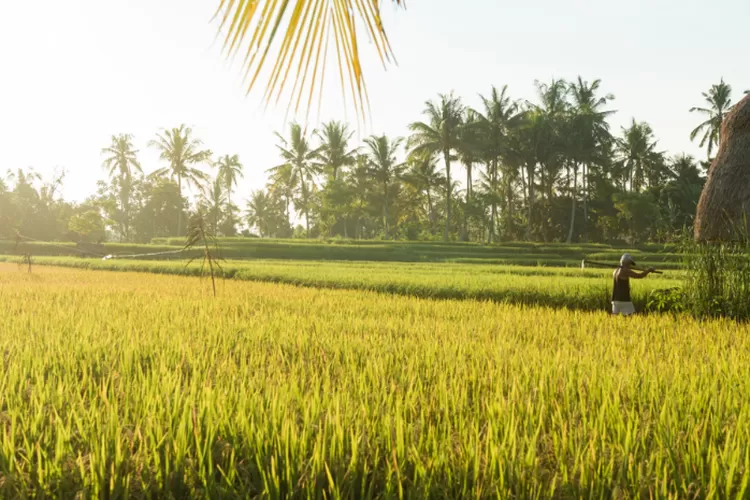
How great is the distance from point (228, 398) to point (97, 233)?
41.6 m

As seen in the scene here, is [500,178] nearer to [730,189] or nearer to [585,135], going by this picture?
[585,135]

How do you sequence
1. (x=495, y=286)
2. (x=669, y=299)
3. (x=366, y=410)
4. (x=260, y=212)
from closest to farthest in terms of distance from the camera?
(x=366, y=410) → (x=669, y=299) → (x=495, y=286) → (x=260, y=212)

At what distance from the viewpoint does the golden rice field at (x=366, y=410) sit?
1559 mm

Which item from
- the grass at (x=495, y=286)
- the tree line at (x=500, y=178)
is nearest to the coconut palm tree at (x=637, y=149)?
the tree line at (x=500, y=178)

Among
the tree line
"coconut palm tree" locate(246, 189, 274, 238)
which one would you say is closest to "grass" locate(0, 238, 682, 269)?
the tree line

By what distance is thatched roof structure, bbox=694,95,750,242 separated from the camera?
6039mm

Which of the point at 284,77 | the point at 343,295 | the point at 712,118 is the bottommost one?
the point at 343,295

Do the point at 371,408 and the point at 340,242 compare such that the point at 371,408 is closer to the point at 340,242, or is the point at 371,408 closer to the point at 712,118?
the point at 340,242

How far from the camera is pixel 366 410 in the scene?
2.07m

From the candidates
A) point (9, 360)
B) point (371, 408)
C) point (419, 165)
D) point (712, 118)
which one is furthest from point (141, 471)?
point (712, 118)

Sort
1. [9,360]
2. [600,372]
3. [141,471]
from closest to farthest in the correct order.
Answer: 1. [141,471]
2. [600,372]
3. [9,360]

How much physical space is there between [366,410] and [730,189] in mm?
5999

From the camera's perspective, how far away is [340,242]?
2781cm

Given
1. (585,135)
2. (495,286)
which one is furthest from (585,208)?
(495,286)
